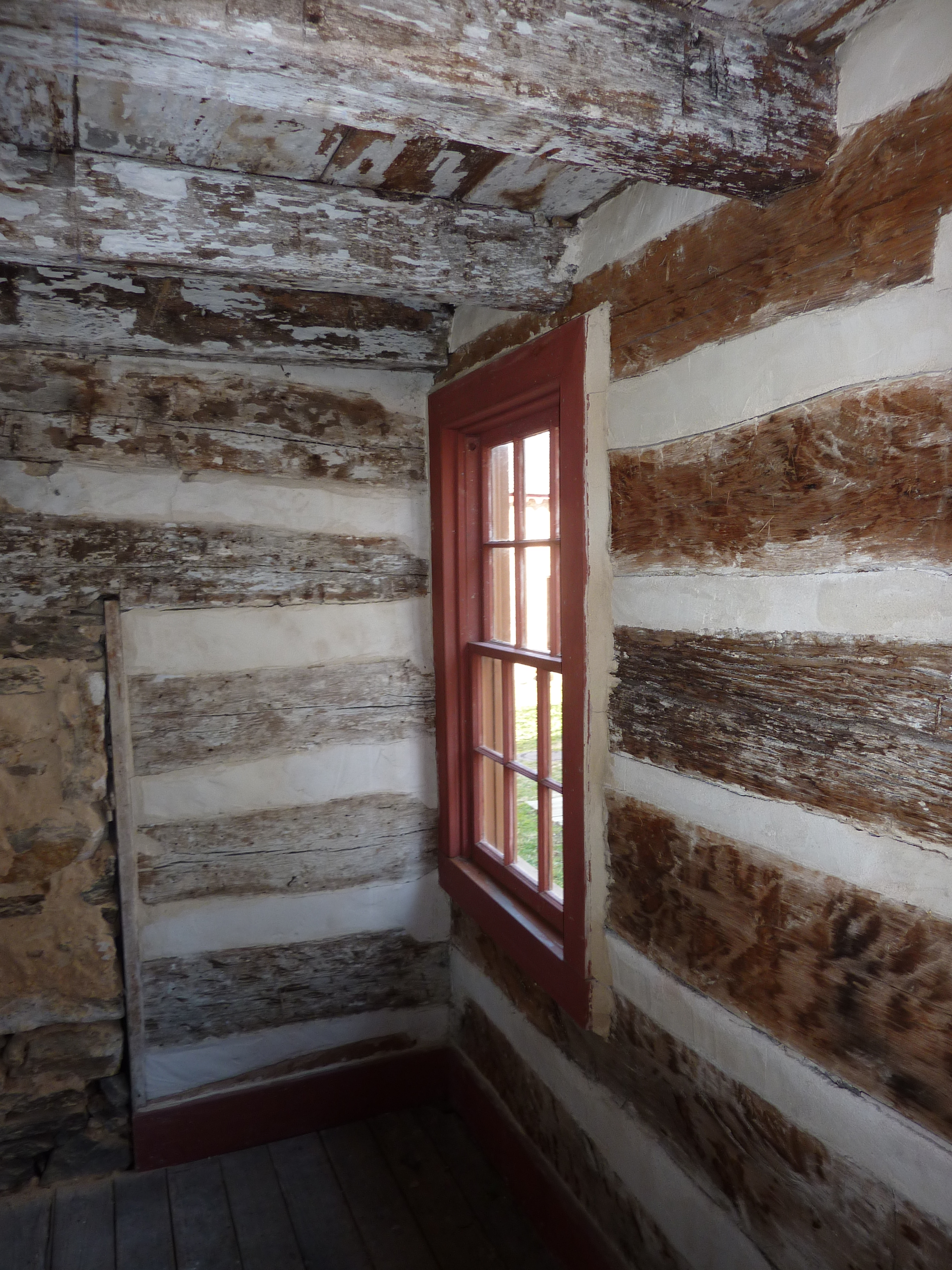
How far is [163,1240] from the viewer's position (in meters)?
2.55

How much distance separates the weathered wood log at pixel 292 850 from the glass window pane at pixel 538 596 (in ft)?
2.88

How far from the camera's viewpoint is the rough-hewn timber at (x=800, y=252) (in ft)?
3.91

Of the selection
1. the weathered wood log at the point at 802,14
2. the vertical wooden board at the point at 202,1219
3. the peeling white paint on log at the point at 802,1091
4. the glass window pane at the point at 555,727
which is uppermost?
the weathered wood log at the point at 802,14

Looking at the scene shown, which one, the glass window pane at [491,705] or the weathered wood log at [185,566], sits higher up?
the weathered wood log at [185,566]

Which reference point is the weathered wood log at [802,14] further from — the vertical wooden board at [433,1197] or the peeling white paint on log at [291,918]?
the vertical wooden board at [433,1197]

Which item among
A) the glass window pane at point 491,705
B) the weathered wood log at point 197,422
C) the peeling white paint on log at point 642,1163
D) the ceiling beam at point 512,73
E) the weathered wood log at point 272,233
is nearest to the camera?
the ceiling beam at point 512,73

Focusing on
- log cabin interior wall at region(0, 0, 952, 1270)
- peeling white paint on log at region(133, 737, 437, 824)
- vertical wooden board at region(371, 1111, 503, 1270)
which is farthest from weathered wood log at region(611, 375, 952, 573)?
vertical wooden board at region(371, 1111, 503, 1270)

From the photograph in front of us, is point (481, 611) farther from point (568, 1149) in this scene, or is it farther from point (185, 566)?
point (568, 1149)

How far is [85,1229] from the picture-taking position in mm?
2600

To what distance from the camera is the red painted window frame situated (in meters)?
2.02

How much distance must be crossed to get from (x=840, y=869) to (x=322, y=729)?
6.30 feet

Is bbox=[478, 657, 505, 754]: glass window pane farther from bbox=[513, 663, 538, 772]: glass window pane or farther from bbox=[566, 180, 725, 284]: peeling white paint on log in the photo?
bbox=[566, 180, 725, 284]: peeling white paint on log

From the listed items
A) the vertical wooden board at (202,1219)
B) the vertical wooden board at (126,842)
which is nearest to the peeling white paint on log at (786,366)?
the vertical wooden board at (126,842)

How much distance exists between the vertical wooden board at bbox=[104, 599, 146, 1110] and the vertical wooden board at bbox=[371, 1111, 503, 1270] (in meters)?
0.85
